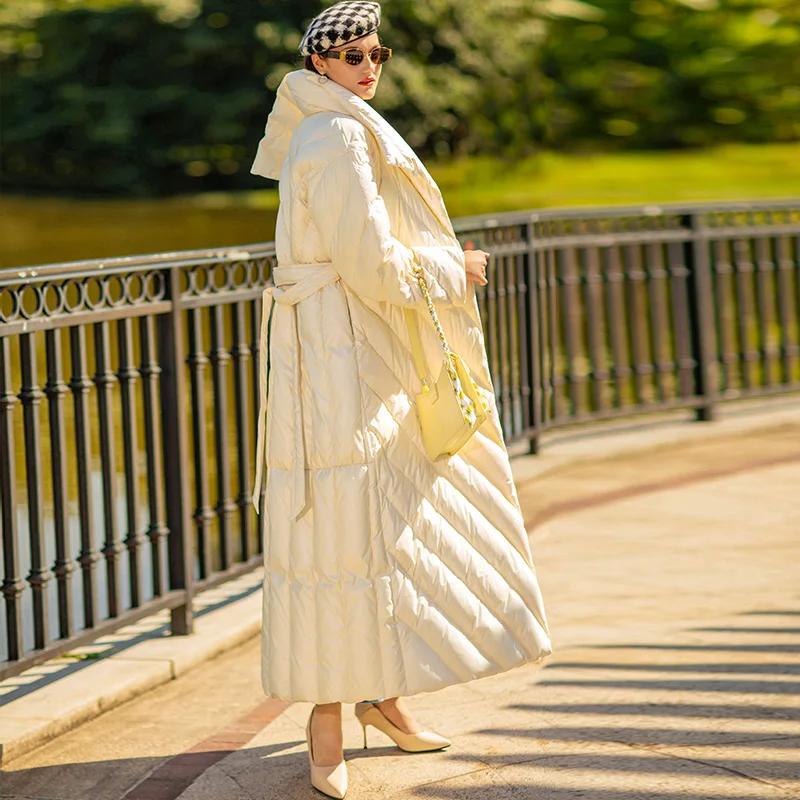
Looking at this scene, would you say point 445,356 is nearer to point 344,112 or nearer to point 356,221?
point 356,221

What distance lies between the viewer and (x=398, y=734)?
13.1 feet

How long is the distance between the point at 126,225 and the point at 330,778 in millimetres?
33375

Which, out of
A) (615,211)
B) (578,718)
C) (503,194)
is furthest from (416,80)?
(578,718)

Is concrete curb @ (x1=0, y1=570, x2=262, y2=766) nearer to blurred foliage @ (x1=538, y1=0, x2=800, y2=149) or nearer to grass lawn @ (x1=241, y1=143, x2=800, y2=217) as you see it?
grass lawn @ (x1=241, y1=143, x2=800, y2=217)

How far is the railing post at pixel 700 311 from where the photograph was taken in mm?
8734

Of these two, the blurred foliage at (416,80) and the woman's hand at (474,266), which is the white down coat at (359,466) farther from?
the blurred foliage at (416,80)

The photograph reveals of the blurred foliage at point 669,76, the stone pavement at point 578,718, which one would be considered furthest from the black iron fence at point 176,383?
the blurred foliage at point 669,76

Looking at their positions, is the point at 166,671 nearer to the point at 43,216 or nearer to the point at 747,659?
the point at 747,659

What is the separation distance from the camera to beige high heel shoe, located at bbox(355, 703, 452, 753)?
13.0 ft

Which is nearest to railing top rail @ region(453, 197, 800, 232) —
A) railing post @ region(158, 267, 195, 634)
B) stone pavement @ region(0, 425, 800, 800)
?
stone pavement @ region(0, 425, 800, 800)

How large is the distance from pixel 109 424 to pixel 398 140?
162 cm

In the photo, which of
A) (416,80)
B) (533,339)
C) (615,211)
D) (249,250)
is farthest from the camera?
(416,80)

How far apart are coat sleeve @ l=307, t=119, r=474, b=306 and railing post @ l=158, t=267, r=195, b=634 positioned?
1531mm

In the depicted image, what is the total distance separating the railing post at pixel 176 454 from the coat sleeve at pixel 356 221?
5.02ft
